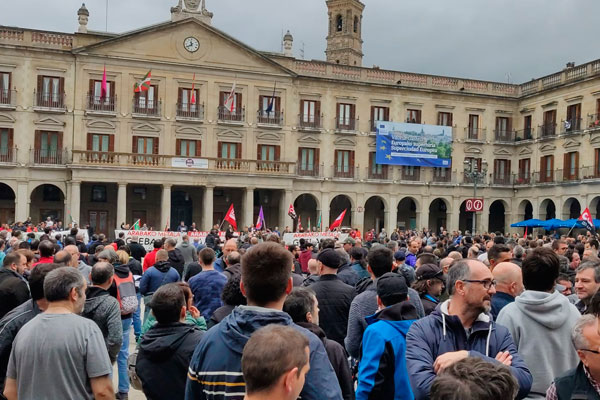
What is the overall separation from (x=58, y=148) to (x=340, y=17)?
37.3 m

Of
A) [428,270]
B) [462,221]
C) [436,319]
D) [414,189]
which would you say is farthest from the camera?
[462,221]

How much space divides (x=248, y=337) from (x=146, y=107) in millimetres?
35995

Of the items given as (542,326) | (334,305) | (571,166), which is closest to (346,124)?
(571,166)

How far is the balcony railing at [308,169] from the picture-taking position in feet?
134

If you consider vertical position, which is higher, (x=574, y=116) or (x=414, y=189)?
(x=574, y=116)

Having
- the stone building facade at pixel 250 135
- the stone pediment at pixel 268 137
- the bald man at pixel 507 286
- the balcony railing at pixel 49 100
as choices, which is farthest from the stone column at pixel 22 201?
the bald man at pixel 507 286

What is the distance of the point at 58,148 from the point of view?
117ft

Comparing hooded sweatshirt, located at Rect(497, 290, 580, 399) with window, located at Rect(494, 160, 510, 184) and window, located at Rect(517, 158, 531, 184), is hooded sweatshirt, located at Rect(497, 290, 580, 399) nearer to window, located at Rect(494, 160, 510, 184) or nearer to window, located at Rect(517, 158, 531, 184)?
window, located at Rect(517, 158, 531, 184)

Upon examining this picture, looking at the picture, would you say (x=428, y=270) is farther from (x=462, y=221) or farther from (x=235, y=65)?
(x=462, y=221)

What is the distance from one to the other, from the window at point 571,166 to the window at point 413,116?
34.4ft

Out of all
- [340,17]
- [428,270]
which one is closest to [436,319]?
[428,270]

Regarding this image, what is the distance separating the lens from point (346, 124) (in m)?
41.8

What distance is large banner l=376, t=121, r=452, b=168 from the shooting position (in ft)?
137

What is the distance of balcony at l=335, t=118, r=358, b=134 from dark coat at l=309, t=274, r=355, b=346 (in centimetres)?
Answer: 3519
